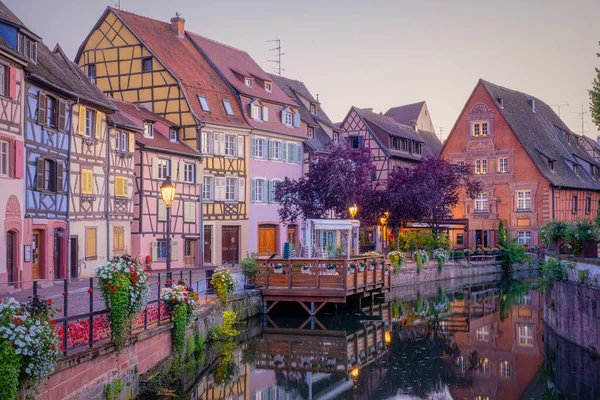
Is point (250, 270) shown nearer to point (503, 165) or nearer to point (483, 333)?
point (483, 333)

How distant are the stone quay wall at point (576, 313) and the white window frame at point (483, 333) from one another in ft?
7.07

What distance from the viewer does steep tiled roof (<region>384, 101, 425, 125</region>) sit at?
76.3 m

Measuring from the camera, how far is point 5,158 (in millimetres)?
22922

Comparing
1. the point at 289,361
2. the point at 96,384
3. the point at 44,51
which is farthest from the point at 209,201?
the point at 96,384

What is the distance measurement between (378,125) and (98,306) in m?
46.1

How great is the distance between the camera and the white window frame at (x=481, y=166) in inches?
2329

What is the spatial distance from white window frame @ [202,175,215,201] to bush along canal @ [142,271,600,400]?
1333 cm

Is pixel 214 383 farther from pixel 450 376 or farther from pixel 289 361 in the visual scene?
pixel 450 376

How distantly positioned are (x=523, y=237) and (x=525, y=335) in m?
33.1

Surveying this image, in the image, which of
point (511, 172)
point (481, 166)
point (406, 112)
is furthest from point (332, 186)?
point (406, 112)

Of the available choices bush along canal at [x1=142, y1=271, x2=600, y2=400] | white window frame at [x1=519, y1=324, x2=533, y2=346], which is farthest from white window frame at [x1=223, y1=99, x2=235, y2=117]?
white window frame at [x1=519, y1=324, x2=533, y2=346]

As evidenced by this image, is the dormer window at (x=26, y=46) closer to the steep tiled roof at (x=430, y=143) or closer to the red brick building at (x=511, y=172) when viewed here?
the red brick building at (x=511, y=172)

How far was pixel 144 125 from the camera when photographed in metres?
36.4

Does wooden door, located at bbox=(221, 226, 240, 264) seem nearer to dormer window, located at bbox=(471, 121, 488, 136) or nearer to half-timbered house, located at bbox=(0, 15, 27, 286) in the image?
half-timbered house, located at bbox=(0, 15, 27, 286)
